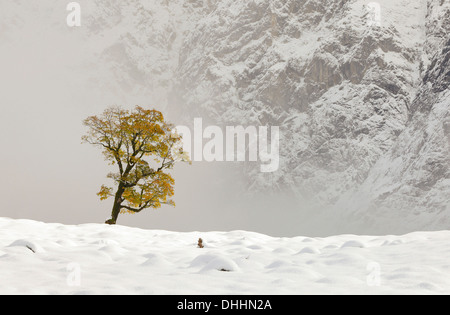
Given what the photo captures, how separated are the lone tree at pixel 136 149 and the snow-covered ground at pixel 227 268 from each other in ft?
46.5

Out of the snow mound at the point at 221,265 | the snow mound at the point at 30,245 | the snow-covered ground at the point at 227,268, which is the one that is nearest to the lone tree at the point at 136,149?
the snow-covered ground at the point at 227,268

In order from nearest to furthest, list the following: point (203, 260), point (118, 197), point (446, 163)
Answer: point (203, 260), point (118, 197), point (446, 163)

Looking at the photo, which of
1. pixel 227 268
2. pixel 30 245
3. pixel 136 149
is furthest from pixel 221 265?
pixel 136 149

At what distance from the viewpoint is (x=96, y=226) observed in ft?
59.2

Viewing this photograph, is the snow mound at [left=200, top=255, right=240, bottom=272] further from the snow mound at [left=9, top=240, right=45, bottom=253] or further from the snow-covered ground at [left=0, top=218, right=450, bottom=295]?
the snow mound at [left=9, top=240, right=45, bottom=253]

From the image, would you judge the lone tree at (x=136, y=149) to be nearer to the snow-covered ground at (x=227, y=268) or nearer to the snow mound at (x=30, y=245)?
the snow-covered ground at (x=227, y=268)

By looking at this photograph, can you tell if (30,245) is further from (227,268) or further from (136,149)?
(136,149)

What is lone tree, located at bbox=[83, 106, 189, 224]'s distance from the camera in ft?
91.1

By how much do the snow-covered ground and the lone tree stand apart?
46.5ft

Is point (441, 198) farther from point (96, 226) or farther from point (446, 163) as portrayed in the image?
point (96, 226)

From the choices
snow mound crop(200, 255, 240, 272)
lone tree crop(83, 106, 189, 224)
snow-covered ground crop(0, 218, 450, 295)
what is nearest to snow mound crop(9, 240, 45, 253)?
snow-covered ground crop(0, 218, 450, 295)

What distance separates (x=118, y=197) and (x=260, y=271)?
19.9m

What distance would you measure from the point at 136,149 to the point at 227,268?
1971 centimetres
